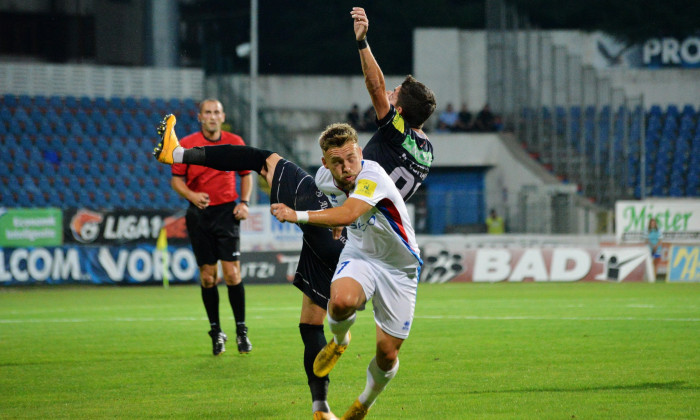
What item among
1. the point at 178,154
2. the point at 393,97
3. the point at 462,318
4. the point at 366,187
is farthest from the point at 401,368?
the point at 462,318

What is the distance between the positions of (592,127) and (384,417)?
25.6 meters

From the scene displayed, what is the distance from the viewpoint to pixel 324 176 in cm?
653

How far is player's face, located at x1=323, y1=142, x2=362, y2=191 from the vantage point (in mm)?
5938

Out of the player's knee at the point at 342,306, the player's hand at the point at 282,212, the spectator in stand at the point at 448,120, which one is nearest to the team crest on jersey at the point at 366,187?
the player's hand at the point at 282,212

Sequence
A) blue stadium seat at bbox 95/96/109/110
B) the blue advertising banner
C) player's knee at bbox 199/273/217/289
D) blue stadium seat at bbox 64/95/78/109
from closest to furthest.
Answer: player's knee at bbox 199/273/217/289, the blue advertising banner, blue stadium seat at bbox 64/95/78/109, blue stadium seat at bbox 95/96/109/110

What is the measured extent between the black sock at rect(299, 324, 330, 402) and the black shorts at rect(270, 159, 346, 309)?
0.19 metres

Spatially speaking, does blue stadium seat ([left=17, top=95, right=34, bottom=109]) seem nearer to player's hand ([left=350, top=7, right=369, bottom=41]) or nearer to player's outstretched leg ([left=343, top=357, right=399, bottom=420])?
player's hand ([left=350, top=7, right=369, bottom=41])

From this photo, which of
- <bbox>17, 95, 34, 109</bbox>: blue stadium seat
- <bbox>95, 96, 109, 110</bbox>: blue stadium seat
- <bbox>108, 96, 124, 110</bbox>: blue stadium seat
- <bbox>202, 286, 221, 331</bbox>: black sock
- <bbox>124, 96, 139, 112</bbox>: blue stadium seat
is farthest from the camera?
<bbox>124, 96, 139, 112</bbox>: blue stadium seat

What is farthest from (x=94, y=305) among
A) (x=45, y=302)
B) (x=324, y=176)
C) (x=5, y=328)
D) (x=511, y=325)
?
(x=324, y=176)

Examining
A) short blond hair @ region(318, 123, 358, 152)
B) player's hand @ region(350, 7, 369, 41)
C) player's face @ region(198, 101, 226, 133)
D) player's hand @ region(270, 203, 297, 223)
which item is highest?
player's hand @ region(350, 7, 369, 41)

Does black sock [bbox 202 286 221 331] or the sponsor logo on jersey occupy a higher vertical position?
the sponsor logo on jersey

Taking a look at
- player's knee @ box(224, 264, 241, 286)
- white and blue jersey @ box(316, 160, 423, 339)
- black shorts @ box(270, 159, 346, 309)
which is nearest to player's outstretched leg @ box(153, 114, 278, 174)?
black shorts @ box(270, 159, 346, 309)

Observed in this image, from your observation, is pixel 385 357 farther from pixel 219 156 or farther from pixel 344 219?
pixel 219 156

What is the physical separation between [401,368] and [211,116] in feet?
10.4
